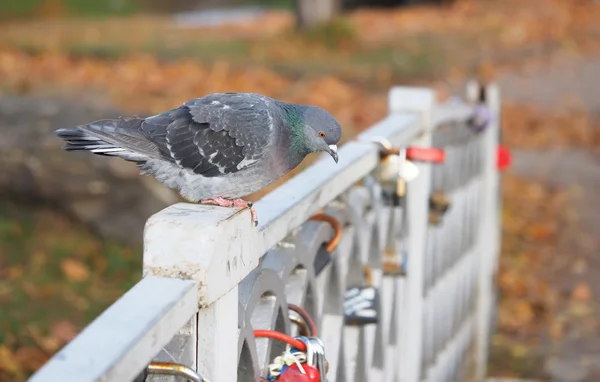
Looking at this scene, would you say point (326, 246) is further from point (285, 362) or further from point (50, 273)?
point (50, 273)

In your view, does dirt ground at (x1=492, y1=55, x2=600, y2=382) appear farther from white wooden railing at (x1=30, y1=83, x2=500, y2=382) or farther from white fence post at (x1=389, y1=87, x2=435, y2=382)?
Answer: white fence post at (x1=389, y1=87, x2=435, y2=382)

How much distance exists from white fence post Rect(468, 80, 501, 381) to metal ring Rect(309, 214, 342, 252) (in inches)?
112

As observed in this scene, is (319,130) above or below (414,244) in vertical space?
above

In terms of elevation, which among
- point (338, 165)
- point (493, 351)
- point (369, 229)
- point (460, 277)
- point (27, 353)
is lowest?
point (493, 351)

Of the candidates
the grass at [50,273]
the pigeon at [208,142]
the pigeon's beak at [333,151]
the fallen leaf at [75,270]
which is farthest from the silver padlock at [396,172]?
the fallen leaf at [75,270]

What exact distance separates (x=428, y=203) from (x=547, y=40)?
14527mm

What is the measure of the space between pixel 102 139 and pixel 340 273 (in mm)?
846

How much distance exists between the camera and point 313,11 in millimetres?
15945

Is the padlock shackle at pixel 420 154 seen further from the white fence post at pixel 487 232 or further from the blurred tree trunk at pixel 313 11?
the blurred tree trunk at pixel 313 11

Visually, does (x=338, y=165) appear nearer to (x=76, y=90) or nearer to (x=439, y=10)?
(x=76, y=90)

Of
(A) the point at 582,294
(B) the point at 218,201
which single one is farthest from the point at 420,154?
(A) the point at 582,294

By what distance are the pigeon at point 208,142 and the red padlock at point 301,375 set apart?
22.3 inches

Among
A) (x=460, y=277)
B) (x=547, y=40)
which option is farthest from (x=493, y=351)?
(x=547, y=40)

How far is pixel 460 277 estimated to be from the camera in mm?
5254
